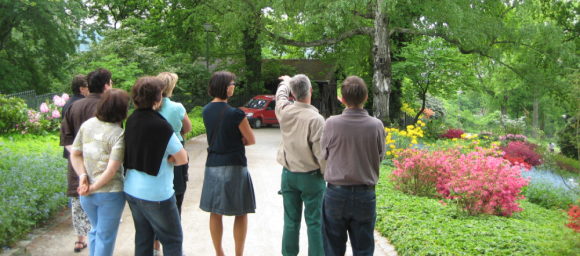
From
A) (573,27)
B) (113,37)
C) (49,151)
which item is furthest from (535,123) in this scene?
(49,151)

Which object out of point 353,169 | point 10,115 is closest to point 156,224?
point 353,169

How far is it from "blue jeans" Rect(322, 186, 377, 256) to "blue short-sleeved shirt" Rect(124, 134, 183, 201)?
1.34m

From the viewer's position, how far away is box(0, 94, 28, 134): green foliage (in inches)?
467

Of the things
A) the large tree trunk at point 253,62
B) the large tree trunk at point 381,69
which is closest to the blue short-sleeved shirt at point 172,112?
the large tree trunk at point 381,69

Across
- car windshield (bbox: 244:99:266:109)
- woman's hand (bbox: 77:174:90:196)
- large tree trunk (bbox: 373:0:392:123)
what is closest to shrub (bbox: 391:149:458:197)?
woman's hand (bbox: 77:174:90:196)

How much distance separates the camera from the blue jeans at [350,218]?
418 centimetres

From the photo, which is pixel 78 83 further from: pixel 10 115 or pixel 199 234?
pixel 10 115

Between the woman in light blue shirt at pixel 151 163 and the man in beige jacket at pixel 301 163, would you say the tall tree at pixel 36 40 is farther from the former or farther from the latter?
the woman in light blue shirt at pixel 151 163

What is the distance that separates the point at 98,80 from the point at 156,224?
176 cm

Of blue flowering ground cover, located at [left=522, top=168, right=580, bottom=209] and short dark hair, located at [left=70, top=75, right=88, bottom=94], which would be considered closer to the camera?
short dark hair, located at [left=70, top=75, right=88, bottom=94]

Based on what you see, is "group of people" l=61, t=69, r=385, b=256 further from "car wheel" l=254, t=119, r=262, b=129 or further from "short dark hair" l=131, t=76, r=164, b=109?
"car wheel" l=254, t=119, r=262, b=129

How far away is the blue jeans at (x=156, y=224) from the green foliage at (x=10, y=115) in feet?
30.8

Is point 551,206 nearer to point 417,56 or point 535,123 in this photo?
point 417,56

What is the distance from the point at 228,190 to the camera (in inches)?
189
